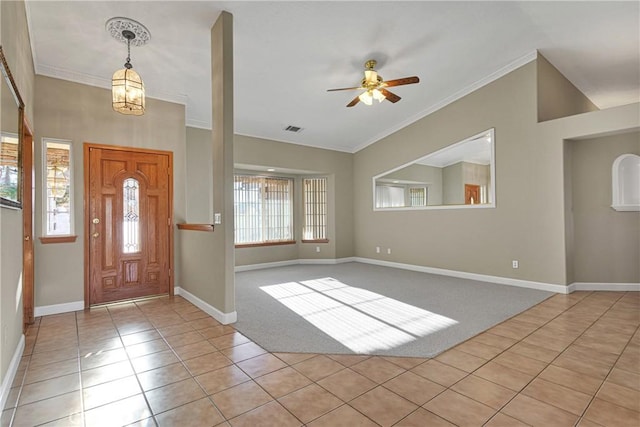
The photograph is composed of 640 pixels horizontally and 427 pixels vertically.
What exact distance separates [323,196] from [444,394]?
19.6 feet

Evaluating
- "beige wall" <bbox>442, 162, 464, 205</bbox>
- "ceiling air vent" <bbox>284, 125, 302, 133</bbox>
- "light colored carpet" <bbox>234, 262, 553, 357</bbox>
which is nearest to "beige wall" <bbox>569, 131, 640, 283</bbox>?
"light colored carpet" <bbox>234, 262, 553, 357</bbox>

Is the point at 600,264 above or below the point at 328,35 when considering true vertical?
below

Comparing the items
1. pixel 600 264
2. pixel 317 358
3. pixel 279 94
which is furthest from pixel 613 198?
pixel 279 94

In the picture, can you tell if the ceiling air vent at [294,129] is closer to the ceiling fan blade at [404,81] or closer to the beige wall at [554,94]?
the ceiling fan blade at [404,81]

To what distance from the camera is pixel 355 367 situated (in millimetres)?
2326

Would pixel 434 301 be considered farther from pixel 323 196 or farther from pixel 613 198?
pixel 323 196

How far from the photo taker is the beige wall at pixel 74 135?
3.66m

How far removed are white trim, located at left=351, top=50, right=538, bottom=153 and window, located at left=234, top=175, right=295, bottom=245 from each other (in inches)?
97.7

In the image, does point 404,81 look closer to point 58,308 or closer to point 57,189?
point 57,189

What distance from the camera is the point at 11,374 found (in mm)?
2160

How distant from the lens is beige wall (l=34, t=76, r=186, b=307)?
366 cm

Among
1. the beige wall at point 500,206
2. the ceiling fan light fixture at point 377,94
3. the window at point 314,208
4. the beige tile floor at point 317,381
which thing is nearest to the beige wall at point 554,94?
the beige wall at point 500,206

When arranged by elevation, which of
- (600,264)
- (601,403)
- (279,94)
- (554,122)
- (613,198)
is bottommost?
(601,403)

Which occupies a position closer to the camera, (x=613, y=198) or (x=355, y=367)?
(x=355, y=367)
